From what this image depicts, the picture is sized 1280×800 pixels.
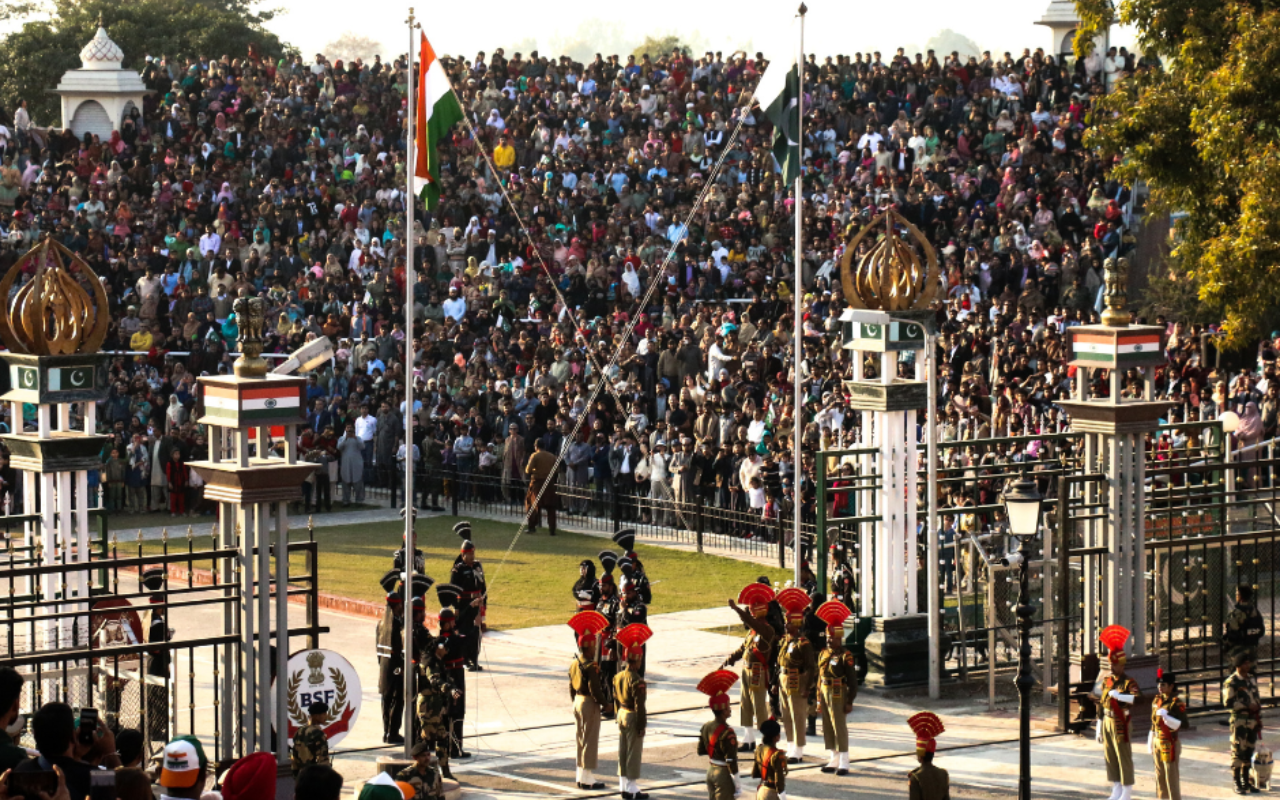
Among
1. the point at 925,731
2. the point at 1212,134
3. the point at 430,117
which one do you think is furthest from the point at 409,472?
the point at 1212,134

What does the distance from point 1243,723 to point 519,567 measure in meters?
12.2

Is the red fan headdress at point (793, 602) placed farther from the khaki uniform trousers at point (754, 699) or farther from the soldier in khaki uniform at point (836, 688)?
the khaki uniform trousers at point (754, 699)

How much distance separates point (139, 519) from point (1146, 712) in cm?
1758

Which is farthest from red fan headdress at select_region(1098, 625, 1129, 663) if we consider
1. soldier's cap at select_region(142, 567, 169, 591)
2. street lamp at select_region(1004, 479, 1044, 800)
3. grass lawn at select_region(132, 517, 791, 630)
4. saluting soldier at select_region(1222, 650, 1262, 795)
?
grass lawn at select_region(132, 517, 791, 630)

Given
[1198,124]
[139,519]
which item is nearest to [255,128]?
[139,519]

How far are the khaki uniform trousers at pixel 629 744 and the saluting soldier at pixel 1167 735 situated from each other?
3.96 m

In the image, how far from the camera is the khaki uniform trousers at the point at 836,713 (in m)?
16.8

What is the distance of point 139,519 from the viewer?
3116cm

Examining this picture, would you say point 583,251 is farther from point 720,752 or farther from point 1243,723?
point 720,752

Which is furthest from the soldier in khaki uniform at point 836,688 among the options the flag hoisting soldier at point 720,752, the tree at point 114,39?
the tree at point 114,39

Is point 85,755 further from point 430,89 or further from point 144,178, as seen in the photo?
point 144,178

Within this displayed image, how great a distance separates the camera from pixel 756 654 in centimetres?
1738

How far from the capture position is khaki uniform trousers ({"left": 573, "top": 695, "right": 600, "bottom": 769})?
16.5m

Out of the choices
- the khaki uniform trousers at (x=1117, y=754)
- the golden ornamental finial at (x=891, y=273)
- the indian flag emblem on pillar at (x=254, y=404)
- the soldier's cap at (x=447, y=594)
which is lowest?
the khaki uniform trousers at (x=1117, y=754)
